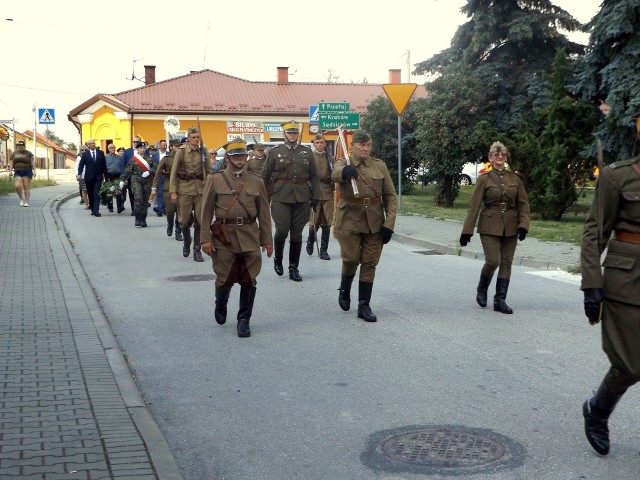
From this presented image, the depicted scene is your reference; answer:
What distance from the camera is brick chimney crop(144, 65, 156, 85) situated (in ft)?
198

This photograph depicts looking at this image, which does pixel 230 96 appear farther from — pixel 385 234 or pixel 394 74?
pixel 385 234

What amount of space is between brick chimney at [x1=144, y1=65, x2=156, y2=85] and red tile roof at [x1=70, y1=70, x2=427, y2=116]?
12.3 feet

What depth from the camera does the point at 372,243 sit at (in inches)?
371

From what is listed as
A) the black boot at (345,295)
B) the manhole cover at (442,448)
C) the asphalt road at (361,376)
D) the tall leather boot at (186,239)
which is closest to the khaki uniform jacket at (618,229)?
the asphalt road at (361,376)

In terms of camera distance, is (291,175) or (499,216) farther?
(291,175)

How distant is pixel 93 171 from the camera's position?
2434 cm

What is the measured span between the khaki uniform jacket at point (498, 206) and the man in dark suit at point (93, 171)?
633 inches

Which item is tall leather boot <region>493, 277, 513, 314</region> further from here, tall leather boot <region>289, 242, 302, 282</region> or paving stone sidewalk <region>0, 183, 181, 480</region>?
paving stone sidewalk <region>0, 183, 181, 480</region>

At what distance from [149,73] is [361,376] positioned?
56.2m

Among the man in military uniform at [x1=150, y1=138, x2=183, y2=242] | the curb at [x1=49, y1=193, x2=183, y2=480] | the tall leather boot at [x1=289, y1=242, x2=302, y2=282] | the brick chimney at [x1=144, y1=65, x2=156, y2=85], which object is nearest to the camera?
the curb at [x1=49, y1=193, x2=183, y2=480]

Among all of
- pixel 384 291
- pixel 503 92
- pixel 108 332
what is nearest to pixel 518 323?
pixel 384 291

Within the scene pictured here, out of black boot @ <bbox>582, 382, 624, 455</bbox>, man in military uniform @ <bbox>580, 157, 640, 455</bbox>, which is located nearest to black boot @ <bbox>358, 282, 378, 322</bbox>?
black boot @ <bbox>582, 382, 624, 455</bbox>

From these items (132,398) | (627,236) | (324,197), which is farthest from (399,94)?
(627,236)

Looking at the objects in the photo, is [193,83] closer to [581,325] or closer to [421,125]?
[421,125]
